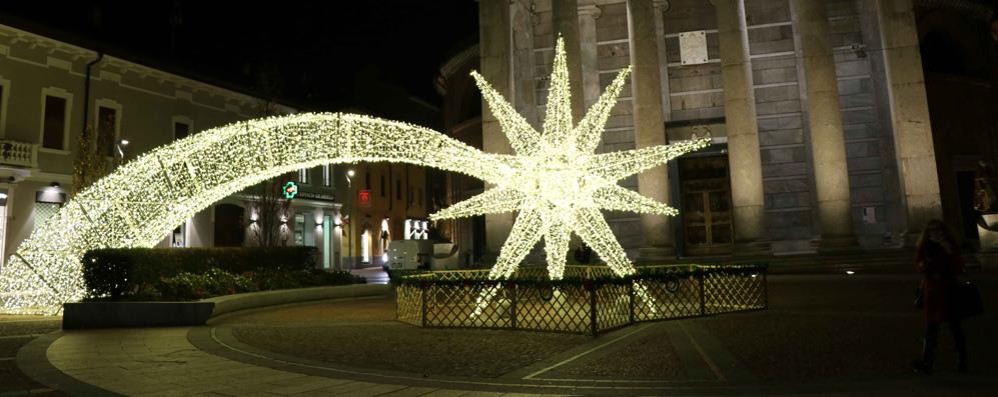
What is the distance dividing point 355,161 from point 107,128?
17410 millimetres

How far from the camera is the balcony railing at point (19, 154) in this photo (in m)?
24.7

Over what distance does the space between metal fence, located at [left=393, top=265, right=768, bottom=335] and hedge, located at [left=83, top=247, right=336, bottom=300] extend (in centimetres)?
678

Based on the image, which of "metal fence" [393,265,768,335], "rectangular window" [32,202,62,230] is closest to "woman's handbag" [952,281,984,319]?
"metal fence" [393,265,768,335]

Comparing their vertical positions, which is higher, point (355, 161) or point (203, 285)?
point (355, 161)

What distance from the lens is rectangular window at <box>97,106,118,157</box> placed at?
86.7ft

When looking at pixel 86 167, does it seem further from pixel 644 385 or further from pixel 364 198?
pixel 364 198

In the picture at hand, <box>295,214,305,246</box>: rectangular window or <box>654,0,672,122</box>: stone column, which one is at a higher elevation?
<box>654,0,672,122</box>: stone column

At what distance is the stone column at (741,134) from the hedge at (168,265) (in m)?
16.5

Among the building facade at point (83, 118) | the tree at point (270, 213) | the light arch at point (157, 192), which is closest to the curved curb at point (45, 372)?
the light arch at point (157, 192)

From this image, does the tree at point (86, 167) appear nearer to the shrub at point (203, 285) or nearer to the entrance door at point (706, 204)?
the shrub at point (203, 285)

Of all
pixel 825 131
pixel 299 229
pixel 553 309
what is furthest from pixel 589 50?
pixel 299 229

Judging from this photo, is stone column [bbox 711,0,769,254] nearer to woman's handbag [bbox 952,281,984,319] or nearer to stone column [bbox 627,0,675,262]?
stone column [bbox 627,0,675,262]

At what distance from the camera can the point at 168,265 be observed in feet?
55.3

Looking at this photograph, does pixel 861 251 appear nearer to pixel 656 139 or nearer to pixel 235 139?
pixel 656 139
